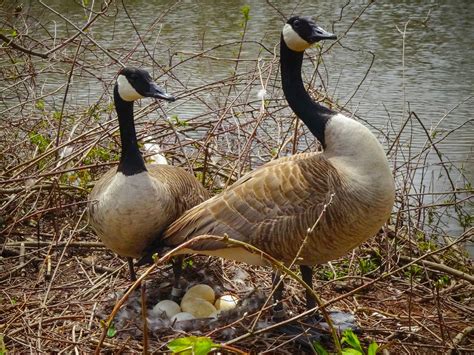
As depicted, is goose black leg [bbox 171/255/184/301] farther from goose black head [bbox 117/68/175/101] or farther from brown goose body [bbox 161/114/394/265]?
goose black head [bbox 117/68/175/101]

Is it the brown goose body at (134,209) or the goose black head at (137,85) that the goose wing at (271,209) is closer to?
the brown goose body at (134,209)

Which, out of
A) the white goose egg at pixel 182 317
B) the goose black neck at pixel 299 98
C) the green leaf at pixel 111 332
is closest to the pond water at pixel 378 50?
the goose black neck at pixel 299 98

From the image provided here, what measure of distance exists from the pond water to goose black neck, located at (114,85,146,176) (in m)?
2.06

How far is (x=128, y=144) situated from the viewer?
443 cm

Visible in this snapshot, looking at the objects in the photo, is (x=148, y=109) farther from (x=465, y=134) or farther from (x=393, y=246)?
(x=465, y=134)

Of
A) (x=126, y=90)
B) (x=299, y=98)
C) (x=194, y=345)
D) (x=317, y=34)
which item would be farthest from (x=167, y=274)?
(x=194, y=345)

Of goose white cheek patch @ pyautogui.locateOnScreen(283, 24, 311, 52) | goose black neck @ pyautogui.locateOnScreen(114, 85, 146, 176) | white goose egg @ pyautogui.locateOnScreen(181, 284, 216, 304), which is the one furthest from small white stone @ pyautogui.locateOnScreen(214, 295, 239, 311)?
goose white cheek patch @ pyautogui.locateOnScreen(283, 24, 311, 52)

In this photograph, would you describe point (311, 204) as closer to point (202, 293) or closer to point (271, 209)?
point (271, 209)

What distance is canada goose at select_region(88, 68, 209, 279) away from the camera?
411 cm

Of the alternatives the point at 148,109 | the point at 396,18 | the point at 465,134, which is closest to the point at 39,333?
the point at 148,109

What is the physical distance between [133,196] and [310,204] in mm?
1089

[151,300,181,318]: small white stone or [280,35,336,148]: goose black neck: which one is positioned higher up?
[280,35,336,148]: goose black neck

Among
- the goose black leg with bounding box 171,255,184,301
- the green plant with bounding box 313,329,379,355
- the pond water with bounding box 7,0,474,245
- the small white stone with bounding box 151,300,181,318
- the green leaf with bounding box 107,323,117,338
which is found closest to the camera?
the green plant with bounding box 313,329,379,355

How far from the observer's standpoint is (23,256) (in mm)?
4812
